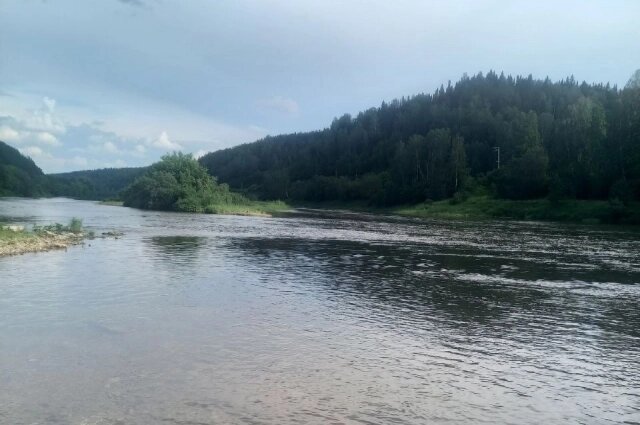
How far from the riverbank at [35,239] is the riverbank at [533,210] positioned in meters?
79.8

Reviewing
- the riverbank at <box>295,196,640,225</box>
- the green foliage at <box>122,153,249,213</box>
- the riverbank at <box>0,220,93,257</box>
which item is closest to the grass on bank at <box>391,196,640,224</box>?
the riverbank at <box>295,196,640,225</box>

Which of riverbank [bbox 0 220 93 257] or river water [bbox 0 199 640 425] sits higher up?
riverbank [bbox 0 220 93 257]

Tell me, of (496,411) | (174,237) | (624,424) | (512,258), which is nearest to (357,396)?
(496,411)

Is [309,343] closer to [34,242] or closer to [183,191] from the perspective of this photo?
[34,242]

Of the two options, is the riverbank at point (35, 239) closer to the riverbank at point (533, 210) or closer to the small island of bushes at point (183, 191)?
the small island of bushes at point (183, 191)

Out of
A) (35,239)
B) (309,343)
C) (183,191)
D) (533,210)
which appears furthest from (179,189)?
(309,343)

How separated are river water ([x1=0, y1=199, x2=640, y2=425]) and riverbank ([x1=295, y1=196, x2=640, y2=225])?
2443 inches

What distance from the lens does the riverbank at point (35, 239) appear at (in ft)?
106

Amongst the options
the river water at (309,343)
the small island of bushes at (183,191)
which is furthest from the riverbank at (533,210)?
the river water at (309,343)

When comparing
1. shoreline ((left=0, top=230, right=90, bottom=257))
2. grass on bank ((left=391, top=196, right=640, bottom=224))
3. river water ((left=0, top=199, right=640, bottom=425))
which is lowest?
river water ((left=0, top=199, right=640, bottom=425))

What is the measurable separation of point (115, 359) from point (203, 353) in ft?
7.33

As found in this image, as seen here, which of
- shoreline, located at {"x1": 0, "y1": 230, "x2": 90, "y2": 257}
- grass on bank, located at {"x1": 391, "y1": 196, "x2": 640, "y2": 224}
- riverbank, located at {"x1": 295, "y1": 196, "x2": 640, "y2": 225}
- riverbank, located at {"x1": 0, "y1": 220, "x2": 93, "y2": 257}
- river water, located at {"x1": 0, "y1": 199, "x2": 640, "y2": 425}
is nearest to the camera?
river water, located at {"x1": 0, "y1": 199, "x2": 640, "y2": 425}

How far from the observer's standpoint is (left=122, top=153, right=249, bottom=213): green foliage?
108688 millimetres

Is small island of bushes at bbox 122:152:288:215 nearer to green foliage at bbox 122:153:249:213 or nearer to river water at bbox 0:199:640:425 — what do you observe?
green foliage at bbox 122:153:249:213
